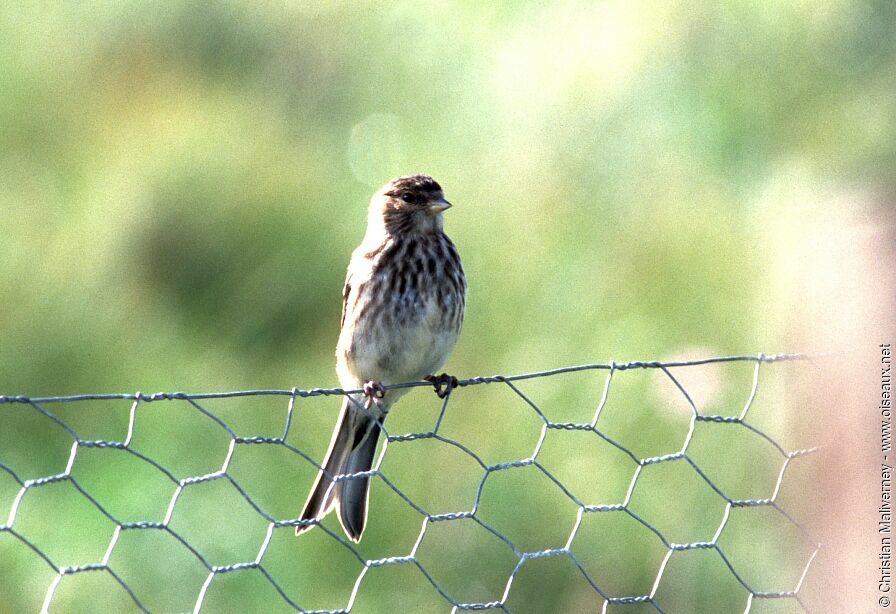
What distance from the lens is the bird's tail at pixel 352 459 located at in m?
4.11

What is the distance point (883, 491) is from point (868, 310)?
359 mm

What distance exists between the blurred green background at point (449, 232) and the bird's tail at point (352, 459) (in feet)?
3.42

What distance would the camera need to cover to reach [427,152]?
7.17 meters

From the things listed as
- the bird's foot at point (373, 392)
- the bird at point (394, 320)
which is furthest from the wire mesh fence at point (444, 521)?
Answer: the bird's foot at point (373, 392)

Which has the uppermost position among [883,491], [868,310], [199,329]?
[199,329]

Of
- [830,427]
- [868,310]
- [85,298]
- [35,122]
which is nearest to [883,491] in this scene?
[830,427]

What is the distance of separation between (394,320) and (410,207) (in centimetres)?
53

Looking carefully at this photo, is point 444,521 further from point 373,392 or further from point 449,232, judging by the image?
point 449,232

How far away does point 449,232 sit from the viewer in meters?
6.72

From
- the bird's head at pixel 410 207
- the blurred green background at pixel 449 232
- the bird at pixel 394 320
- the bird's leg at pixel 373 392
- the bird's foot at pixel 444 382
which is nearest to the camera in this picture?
the bird's leg at pixel 373 392

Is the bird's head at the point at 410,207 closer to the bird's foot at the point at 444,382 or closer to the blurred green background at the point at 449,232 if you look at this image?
the bird's foot at the point at 444,382

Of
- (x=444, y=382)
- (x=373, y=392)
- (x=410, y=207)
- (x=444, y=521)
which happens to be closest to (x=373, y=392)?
(x=373, y=392)

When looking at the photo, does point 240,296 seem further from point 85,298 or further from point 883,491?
point 883,491

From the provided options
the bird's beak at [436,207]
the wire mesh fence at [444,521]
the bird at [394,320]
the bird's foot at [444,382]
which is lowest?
the wire mesh fence at [444,521]
